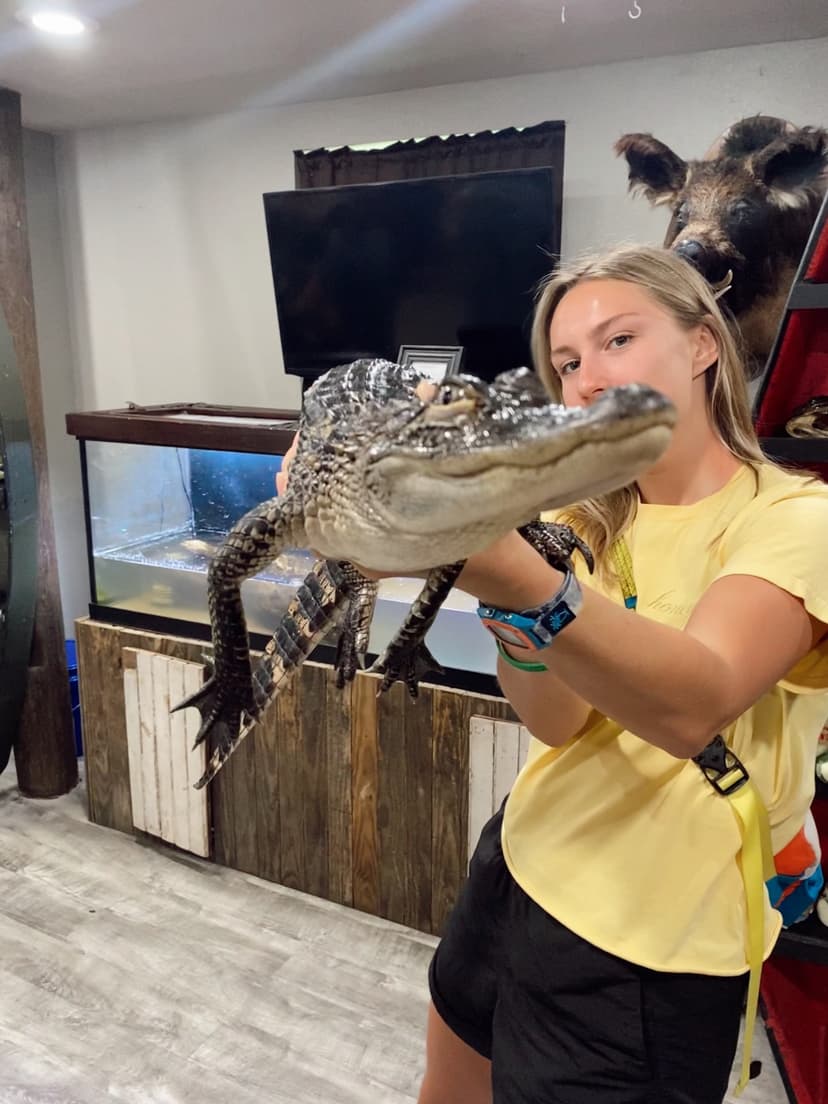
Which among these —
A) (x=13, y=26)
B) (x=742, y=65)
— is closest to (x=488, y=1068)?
(x=742, y=65)

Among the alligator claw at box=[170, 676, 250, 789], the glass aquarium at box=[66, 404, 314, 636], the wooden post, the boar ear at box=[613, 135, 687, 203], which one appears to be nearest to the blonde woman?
the alligator claw at box=[170, 676, 250, 789]

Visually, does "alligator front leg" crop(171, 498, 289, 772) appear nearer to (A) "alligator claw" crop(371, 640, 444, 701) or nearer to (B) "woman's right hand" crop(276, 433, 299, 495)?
(B) "woman's right hand" crop(276, 433, 299, 495)

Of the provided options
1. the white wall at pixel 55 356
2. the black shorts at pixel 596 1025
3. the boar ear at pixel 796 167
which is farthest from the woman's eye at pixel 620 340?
the white wall at pixel 55 356

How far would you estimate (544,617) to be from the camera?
0.67 meters

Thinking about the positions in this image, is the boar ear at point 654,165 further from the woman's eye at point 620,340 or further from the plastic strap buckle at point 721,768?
the plastic strap buckle at point 721,768

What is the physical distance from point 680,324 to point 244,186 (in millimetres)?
2309

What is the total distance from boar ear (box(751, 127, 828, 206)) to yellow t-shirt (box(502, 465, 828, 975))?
4.01ft

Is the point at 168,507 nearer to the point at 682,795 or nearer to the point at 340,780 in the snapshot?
the point at 340,780

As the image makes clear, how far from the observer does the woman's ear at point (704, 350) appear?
93cm

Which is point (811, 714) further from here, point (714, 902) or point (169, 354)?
point (169, 354)

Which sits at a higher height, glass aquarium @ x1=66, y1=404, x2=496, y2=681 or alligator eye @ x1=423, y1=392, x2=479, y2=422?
alligator eye @ x1=423, y1=392, x2=479, y2=422

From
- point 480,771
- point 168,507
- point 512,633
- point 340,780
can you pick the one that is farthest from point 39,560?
point 512,633

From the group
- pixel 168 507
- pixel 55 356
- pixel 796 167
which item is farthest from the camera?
pixel 55 356

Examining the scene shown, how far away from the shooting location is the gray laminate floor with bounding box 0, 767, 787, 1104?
1.82 meters
